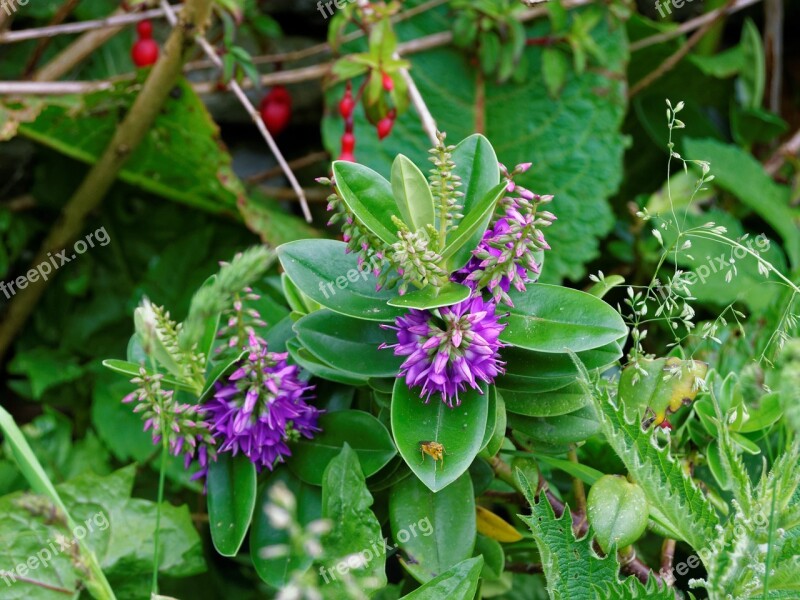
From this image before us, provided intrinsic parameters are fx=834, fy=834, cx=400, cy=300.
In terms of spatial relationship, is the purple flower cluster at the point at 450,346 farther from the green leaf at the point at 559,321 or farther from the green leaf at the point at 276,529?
the green leaf at the point at 276,529

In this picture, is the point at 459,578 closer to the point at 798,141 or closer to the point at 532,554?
the point at 532,554

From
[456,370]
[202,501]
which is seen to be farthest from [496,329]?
[202,501]

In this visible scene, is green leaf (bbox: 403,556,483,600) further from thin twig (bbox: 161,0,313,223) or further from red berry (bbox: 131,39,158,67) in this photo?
red berry (bbox: 131,39,158,67)

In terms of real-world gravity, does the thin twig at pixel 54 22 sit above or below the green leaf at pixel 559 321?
above

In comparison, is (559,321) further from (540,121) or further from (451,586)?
(540,121)

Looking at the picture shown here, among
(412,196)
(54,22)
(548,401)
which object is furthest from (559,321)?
(54,22)

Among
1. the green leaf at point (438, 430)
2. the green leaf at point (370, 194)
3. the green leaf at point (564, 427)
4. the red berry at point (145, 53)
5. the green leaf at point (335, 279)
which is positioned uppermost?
the red berry at point (145, 53)

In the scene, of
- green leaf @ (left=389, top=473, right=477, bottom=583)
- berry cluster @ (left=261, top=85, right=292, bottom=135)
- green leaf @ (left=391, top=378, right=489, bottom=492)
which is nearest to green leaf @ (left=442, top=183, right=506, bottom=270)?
green leaf @ (left=391, top=378, right=489, bottom=492)

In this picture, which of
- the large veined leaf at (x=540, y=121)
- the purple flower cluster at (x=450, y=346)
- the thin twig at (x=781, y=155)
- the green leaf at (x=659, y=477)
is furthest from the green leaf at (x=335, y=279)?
the thin twig at (x=781, y=155)
